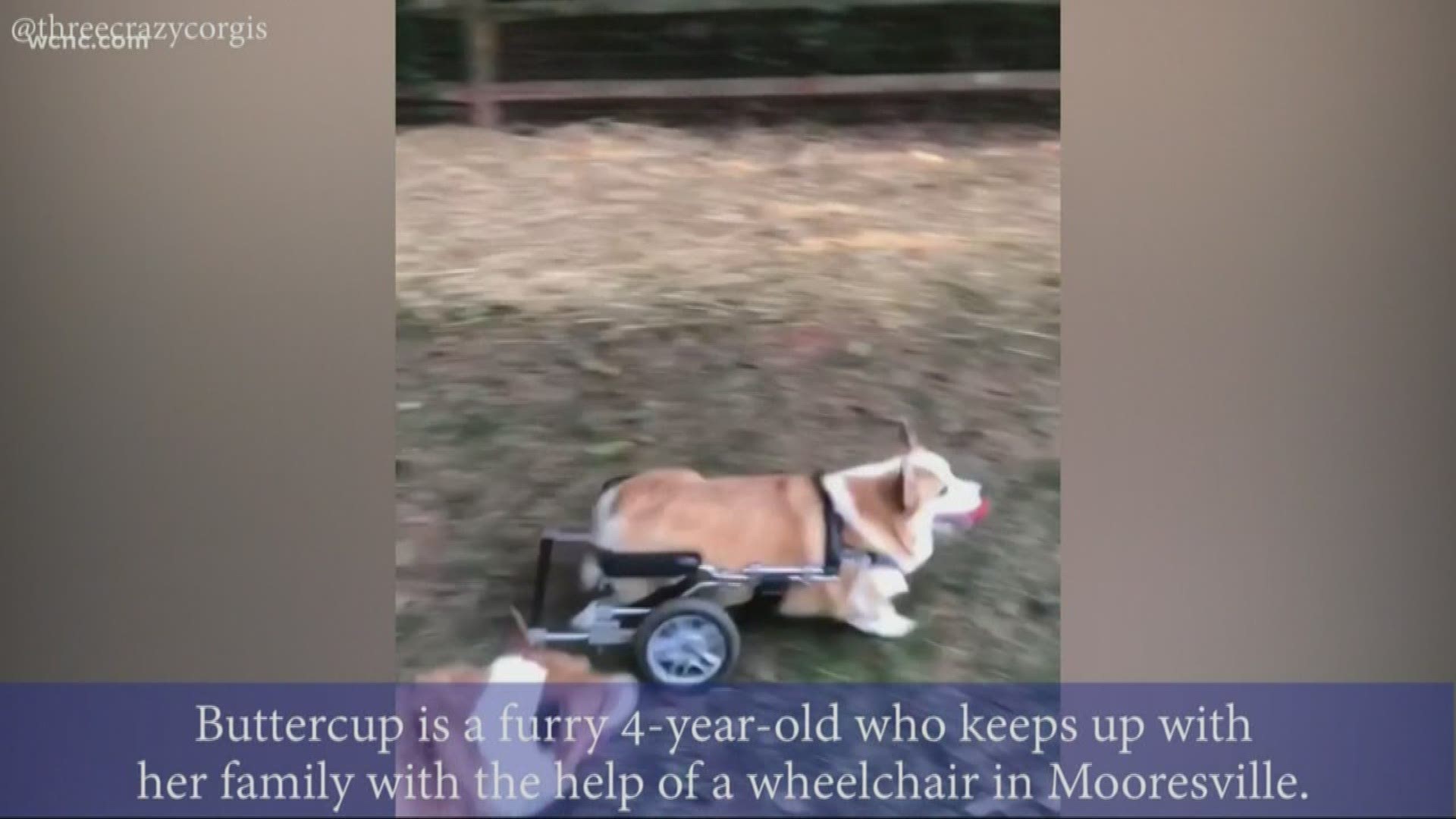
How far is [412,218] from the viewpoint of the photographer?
0.99 m

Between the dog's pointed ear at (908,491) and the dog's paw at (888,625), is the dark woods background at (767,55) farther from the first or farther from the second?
the dog's paw at (888,625)

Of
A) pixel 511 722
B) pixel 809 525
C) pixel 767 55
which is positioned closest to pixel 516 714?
pixel 511 722

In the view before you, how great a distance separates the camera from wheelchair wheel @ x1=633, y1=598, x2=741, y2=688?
96 centimetres

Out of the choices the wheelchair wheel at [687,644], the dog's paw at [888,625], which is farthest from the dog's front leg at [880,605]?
the wheelchair wheel at [687,644]

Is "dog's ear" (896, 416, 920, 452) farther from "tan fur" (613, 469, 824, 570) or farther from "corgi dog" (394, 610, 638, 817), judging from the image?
"corgi dog" (394, 610, 638, 817)

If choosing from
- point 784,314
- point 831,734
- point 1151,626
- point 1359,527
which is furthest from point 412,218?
point 1359,527

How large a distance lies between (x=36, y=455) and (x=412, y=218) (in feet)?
1.21

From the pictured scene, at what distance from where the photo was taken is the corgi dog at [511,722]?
98 centimetres

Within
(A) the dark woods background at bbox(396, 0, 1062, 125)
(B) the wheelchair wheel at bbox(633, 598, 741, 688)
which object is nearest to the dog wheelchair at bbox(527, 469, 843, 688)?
(B) the wheelchair wheel at bbox(633, 598, 741, 688)

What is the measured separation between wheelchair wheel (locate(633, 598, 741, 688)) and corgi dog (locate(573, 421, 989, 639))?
0.8 inches

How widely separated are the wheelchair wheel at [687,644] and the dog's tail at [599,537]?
0.05m

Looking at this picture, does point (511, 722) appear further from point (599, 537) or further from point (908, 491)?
point (908, 491)
